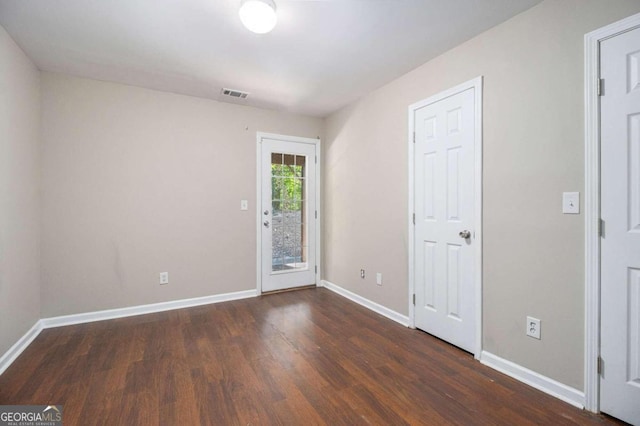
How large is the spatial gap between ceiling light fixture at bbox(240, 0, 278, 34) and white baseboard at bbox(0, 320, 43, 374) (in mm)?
2973

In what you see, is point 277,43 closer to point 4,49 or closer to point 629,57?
point 4,49

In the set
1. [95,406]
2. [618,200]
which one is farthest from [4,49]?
[618,200]

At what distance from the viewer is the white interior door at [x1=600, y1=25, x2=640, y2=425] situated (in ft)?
5.11

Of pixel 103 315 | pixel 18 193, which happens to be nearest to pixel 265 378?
pixel 103 315

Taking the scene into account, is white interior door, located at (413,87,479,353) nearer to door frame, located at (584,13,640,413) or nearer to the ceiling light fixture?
door frame, located at (584,13,640,413)

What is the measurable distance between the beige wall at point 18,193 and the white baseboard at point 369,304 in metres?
3.20

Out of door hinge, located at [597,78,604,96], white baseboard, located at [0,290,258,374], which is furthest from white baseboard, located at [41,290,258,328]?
door hinge, located at [597,78,604,96]

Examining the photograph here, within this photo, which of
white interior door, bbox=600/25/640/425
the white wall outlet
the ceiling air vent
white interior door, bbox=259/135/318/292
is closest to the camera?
white interior door, bbox=600/25/640/425

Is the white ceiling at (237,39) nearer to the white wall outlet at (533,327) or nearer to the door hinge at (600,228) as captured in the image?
the door hinge at (600,228)

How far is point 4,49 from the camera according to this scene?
7.23 ft

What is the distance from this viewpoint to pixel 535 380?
193 cm

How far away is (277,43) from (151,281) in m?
2.85

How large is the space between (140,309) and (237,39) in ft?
9.72

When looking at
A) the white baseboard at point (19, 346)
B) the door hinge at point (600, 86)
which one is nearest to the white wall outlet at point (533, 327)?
the door hinge at point (600, 86)
